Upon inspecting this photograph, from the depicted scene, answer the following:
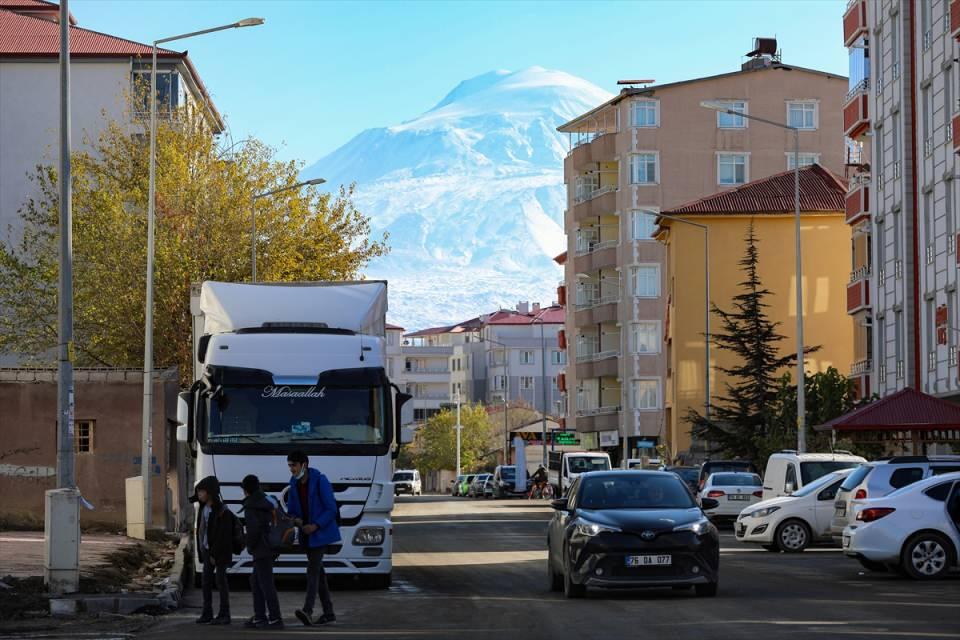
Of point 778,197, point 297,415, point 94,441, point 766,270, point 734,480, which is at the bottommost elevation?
point 734,480

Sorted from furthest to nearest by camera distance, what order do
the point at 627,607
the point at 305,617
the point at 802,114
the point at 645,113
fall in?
the point at 645,113, the point at 802,114, the point at 627,607, the point at 305,617

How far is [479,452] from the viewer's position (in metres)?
156

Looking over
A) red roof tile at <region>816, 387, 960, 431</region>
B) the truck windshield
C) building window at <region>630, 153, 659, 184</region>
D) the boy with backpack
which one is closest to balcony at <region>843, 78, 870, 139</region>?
red roof tile at <region>816, 387, 960, 431</region>

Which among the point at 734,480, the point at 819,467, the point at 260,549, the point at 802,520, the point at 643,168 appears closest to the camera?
the point at 260,549

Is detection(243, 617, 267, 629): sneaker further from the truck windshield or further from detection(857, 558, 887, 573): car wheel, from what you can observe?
detection(857, 558, 887, 573): car wheel

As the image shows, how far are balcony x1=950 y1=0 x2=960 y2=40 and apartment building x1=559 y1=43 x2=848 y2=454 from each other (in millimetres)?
46979

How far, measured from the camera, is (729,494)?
44688mm

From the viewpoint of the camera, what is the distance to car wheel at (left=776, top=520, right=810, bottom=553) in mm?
33125

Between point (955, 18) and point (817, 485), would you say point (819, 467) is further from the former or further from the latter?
point (955, 18)

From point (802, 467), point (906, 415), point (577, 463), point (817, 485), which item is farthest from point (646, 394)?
point (817, 485)

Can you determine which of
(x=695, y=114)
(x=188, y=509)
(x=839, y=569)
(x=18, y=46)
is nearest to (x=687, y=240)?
(x=695, y=114)

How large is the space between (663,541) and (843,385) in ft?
127

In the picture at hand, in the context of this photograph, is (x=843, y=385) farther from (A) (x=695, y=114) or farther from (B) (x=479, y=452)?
(B) (x=479, y=452)

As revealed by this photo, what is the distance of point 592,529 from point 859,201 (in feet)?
137
